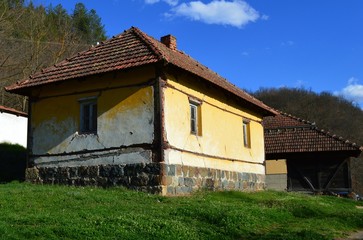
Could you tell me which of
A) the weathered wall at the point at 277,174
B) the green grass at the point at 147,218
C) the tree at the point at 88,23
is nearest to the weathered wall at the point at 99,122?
the green grass at the point at 147,218

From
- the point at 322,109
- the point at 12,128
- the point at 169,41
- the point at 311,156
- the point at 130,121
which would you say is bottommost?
the point at 311,156

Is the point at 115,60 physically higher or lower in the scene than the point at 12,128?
higher

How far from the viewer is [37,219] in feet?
26.1

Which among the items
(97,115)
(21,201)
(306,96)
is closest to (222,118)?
(97,115)

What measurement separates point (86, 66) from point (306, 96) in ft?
145

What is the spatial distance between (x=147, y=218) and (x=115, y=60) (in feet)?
21.8

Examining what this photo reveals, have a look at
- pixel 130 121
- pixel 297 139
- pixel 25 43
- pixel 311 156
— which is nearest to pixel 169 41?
pixel 130 121

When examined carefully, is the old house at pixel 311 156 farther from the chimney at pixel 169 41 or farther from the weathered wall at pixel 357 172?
the weathered wall at pixel 357 172

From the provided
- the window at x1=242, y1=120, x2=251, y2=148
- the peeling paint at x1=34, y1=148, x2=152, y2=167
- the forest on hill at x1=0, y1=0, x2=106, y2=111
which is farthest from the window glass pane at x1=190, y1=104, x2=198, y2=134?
the forest on hill at x1=0, y1=0, x2=106, y2=111

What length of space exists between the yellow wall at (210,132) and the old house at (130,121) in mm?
33

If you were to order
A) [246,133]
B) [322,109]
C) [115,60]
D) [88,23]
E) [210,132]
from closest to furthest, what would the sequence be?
[115,60], [210,132], [246,133], [88,23], [322,109]

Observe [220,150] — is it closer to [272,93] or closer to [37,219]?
[37,219]

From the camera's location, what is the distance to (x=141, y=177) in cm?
1277

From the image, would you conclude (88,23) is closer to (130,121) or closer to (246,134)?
(246,134)
